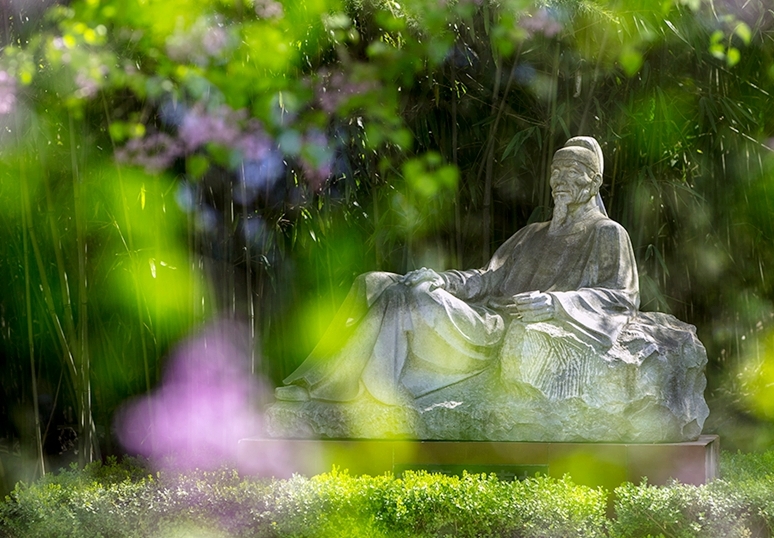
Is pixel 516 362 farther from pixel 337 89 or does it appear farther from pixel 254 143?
pixel 337 89

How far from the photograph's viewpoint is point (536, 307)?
4.74 meters

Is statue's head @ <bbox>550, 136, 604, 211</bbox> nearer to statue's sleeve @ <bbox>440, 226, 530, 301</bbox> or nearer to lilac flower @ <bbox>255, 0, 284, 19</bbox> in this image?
statue's sleeve @ <bbox>440, 226, 530, 301</bbox>

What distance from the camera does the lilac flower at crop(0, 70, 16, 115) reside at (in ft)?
17.7

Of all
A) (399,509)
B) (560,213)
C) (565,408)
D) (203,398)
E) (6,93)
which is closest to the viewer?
(399,509)

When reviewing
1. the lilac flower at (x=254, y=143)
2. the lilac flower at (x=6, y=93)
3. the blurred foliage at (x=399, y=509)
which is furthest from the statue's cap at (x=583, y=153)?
the lilac flower at (x=6, y=93)

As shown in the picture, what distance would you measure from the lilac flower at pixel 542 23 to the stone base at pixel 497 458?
2.47 metres

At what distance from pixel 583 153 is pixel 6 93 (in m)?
2.79

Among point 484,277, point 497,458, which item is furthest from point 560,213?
point 497,458

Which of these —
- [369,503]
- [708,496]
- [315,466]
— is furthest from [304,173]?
[708,496]

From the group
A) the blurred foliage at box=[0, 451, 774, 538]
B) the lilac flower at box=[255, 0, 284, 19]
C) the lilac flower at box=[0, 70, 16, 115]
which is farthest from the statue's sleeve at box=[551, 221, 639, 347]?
the lilac flower at box=[0, 70, 16, 115]

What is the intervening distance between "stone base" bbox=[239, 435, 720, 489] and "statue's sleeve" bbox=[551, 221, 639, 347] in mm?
479

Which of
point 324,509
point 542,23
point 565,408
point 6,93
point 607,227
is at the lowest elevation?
point 324,509

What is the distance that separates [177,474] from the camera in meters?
4.75

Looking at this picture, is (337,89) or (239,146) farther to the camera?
(337,89)
